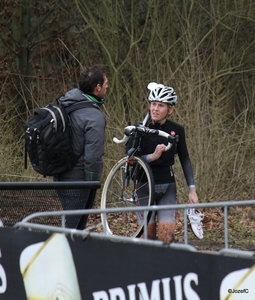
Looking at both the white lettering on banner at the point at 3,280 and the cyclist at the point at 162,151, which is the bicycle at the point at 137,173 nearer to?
the cyclist at the point at 162,151

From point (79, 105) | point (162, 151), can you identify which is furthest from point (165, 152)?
point (79, 105)

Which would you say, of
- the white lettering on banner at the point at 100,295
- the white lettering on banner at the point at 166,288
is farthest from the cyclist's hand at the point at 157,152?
the white lettering on banner at the point at 166,288

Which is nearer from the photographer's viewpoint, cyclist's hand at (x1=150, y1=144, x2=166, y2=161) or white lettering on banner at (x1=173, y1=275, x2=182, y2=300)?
white lettering on banner at (x1=173, y1=275, x2=182, y2=300)

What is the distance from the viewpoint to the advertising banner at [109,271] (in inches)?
149

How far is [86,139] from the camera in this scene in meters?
7.22

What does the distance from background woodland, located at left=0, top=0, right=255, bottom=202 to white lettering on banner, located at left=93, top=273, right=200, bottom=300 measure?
8.10m

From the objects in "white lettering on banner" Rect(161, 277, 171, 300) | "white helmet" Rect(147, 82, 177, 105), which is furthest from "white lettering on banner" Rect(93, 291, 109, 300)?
"white helmet" Rect(147, 82, 177, 105)

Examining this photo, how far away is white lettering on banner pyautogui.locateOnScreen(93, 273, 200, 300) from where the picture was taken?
12.8 ft

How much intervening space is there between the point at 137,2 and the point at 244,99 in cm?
279

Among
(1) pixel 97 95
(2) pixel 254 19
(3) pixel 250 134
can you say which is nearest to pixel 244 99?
(2) pixel 254 19

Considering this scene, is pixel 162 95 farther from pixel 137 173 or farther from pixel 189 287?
pixel 189 287

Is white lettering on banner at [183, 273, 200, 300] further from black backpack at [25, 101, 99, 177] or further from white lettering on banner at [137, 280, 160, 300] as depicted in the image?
black backpack at [25, 101, 99, 177]

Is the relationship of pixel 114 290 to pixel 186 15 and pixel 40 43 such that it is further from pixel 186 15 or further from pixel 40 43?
pixel 40 43

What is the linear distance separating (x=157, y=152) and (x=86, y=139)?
628 mm
